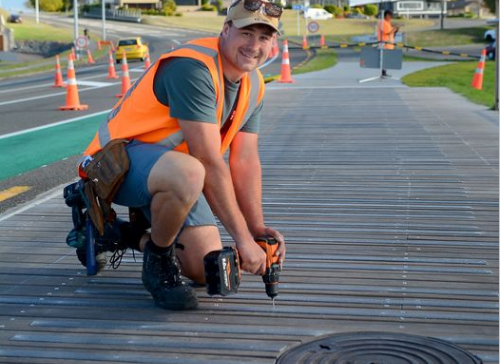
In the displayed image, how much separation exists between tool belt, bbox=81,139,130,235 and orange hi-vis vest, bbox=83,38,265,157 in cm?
11

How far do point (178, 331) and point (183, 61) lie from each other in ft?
3.96

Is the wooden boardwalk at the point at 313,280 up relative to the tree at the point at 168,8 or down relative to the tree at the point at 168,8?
up

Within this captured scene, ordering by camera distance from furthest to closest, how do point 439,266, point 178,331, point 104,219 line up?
point 439,266 < point 104,219 < point 178,331

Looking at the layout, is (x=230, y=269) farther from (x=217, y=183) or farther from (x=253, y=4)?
(x=253, y=4)

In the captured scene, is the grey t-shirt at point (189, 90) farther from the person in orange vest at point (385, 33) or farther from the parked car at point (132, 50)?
the parked car at point (132, 50)

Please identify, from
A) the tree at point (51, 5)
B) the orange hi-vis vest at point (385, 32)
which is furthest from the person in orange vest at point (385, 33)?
the tree at point (51, 5)

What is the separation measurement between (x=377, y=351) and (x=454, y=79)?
70.0 ft

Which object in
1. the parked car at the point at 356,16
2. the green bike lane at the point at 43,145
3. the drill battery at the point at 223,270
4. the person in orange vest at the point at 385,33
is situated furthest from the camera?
the parked car at the point at 356,16

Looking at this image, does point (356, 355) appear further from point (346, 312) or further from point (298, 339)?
point (346, 312)

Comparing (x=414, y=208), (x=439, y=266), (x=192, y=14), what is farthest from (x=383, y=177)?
(x=192, y=14)

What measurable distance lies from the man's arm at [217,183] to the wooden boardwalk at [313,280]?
0.37 meters

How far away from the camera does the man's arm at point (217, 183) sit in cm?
415

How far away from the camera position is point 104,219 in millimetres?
4648

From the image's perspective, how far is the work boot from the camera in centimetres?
435
